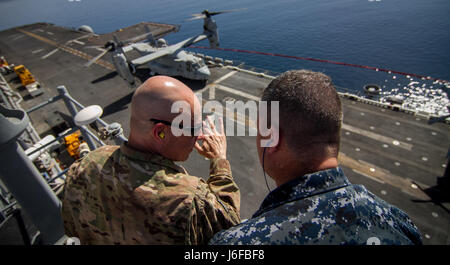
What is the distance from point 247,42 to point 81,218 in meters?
54.8

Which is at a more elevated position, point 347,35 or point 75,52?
point 75,52

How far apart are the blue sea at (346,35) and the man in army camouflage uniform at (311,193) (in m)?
36.5

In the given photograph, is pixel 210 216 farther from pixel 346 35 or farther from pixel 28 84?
pixel 346 35

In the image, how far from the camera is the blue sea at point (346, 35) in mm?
36281

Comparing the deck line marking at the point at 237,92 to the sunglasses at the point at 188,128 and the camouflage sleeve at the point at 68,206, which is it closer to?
the sunglasses at the point at 188,128

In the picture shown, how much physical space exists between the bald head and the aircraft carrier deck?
5.39 meters

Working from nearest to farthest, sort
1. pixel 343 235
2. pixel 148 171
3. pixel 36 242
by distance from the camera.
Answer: pixel 343 235, pixel 148 171, pixel 36 242

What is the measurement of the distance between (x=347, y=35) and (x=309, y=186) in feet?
188

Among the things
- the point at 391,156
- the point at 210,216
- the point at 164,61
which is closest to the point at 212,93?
the point at 164,61

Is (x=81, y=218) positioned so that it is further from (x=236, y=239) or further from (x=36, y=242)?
(x=36, y=242)

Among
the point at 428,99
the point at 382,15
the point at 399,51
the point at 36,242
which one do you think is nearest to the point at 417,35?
the point at 399,51

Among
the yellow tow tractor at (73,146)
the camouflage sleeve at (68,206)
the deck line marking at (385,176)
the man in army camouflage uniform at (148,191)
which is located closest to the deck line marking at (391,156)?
the deck line marking at (385,176)

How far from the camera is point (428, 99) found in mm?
30172

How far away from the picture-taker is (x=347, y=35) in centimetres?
4819
